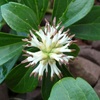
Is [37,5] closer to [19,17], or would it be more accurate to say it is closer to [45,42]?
[19,17]

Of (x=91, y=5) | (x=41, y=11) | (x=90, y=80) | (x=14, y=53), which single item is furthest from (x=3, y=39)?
(x=90, y=80)

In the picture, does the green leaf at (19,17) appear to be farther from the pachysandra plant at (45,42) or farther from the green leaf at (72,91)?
the green leaf at (72,91)

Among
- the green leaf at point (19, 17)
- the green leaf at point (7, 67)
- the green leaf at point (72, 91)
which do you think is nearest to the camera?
the green leaf at point (72, 91)

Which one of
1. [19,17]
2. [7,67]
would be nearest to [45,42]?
[19,17]

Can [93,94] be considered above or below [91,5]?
below

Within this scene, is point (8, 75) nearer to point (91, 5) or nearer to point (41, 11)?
point (41, 11)

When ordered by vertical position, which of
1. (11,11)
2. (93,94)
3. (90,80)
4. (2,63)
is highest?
(11,11)

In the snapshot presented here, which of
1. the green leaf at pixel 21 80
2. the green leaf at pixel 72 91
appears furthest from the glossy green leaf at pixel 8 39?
the green leaf at pixel 72 91
